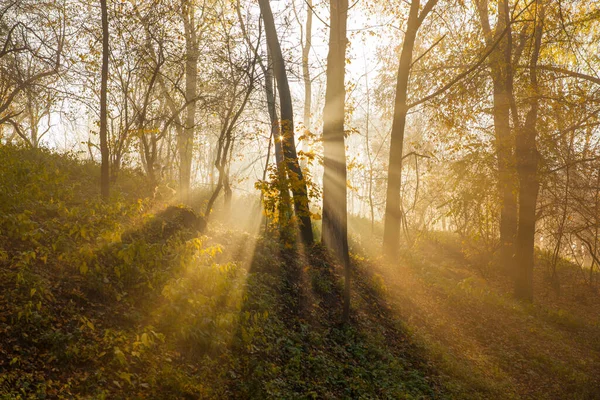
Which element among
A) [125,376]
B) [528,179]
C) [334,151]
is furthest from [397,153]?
[125,376]

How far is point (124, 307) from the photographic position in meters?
6.38

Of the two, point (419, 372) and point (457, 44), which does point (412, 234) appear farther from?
point (419, 372)

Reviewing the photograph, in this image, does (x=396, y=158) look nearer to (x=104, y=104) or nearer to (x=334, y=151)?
(x=334, y=151)

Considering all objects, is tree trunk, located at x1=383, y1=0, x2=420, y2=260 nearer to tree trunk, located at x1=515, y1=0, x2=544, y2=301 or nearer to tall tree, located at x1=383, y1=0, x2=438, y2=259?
tall tree, located at x1=383, y1=0, x2=438, y2=259

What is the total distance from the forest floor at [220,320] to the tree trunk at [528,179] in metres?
1.06

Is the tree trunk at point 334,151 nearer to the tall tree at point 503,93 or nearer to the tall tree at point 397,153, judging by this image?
the tall tree at point 397,153

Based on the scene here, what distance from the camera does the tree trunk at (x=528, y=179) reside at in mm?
12602

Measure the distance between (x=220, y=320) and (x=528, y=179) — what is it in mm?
10520

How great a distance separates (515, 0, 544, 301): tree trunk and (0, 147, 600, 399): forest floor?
1.06m

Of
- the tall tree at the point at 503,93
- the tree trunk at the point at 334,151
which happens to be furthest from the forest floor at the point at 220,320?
the tall tree at the point at 503,93

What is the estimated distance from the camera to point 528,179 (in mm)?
13055

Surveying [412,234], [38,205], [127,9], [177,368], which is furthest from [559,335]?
[127,9]

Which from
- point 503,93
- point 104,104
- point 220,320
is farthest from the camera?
point 503,93

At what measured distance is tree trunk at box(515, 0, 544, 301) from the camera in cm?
1260
